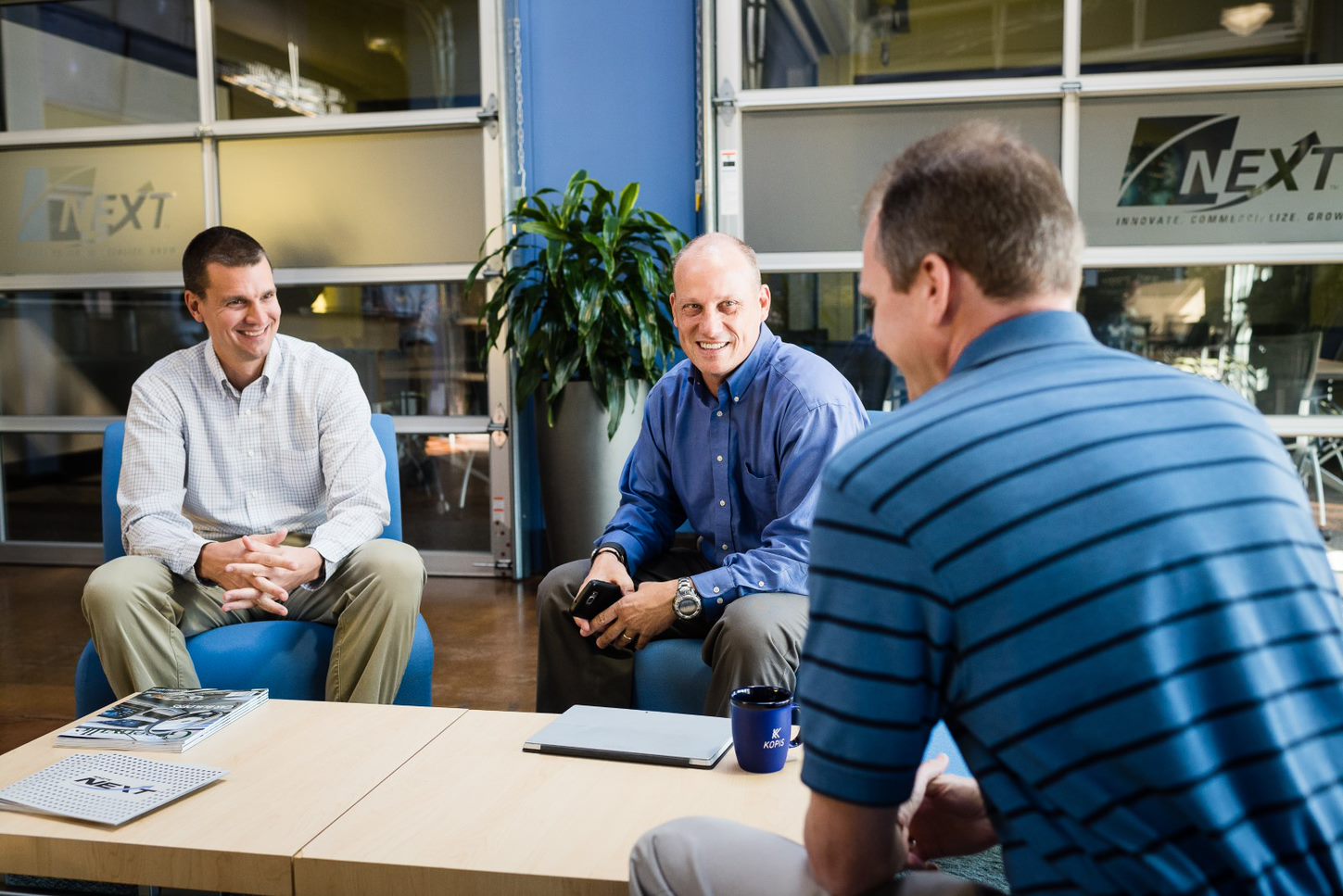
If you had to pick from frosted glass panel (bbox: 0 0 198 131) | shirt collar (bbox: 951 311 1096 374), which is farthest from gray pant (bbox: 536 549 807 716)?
frosted glass panel (bbox: 0 0 198 131)

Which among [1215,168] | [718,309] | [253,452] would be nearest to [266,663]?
[253,452]

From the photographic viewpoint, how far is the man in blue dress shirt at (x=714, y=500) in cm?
221

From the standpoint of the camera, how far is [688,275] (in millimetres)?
2434

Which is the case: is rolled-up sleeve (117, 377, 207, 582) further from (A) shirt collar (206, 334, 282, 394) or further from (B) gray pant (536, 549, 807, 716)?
(B) gray pant (536, 549, 807, 716)

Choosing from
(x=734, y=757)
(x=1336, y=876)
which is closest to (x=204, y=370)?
(x=734, y=757)

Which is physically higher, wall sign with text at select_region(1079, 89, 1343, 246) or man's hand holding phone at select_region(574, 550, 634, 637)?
wall sign with text at select_region(1079, 89, 1343, 246)

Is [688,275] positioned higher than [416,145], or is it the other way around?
[416,145]

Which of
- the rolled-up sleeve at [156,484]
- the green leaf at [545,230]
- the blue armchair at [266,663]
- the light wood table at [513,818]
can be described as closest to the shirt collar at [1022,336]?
the light wood table at [513,818]

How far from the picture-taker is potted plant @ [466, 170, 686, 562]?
14.0ft

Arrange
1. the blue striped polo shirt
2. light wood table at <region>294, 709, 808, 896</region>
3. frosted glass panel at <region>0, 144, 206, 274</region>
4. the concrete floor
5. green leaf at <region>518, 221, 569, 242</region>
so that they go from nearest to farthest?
the blue striped polo shirt
light wood table at <region>294, 709, 808, 896</region>
the concrete floor
green leaf at <region>518, 221, 569, 242</region>
frosted glass panel at <region>0, 144, 206, 274</region>

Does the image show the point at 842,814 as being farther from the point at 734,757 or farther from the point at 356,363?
the point at 356,363

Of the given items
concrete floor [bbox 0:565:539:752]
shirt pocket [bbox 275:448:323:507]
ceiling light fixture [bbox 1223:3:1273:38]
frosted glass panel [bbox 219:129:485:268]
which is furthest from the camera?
frosted glass panel [bbox 219:129:485:268]

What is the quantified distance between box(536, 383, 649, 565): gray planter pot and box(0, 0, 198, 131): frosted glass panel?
245 cm

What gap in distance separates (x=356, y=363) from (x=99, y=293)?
139 cm
